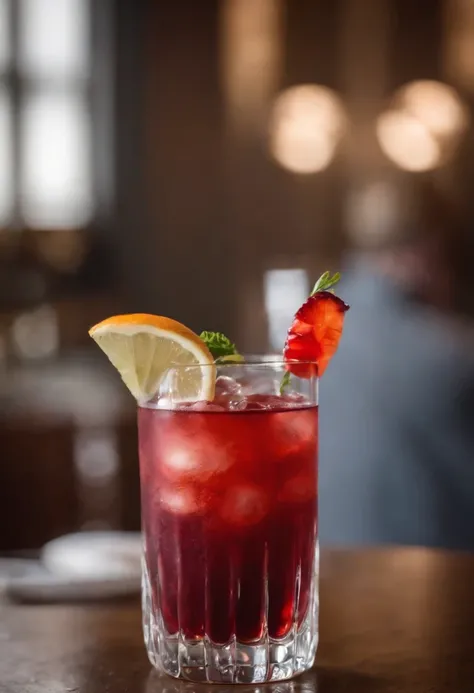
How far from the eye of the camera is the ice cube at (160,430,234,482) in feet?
3.04

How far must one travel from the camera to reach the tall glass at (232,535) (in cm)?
92

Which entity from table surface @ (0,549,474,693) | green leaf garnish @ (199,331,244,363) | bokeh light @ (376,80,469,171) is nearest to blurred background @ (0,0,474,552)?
bokeh light @ (376,80,469,171)

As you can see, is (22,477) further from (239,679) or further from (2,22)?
(239,679)

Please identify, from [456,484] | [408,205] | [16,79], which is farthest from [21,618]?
[408,205]

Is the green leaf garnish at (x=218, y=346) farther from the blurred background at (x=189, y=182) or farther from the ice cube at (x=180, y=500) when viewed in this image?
the blurred background at (x=189, y=182)

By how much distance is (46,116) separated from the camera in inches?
207

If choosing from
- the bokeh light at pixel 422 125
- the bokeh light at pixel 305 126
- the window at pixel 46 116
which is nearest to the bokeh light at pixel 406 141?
the bokeh light at pixel 422 125

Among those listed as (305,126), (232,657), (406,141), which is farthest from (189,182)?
(232,657)

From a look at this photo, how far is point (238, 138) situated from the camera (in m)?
5.54

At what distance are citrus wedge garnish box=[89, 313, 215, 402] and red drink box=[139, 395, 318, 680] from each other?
0.04m

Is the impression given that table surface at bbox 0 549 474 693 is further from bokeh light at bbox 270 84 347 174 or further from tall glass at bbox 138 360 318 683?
bokeh light at bbox 270 84 347 174

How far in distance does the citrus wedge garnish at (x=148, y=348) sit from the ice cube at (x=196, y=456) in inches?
1.5

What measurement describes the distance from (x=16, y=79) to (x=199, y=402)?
459cm

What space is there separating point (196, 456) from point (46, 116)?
4589 millimetres
